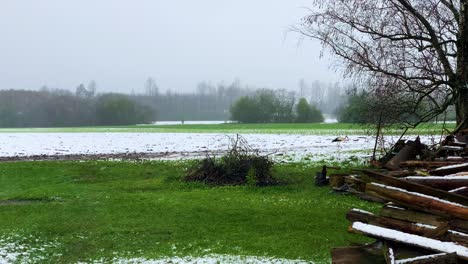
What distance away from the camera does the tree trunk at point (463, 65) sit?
14523 mm

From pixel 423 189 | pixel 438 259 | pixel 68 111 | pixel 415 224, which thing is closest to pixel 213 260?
pixel 415 224

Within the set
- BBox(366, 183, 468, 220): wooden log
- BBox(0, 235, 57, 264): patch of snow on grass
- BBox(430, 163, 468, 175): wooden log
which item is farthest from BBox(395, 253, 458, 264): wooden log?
BBox(0, 235, 57, 264): patch of snow on grass

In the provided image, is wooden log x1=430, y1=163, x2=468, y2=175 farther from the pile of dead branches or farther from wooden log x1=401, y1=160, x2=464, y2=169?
the pile of dead branches

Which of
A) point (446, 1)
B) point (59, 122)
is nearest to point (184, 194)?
point (446, 1)

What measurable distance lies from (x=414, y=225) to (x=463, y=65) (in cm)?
1122

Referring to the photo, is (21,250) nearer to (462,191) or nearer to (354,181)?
(462,191)

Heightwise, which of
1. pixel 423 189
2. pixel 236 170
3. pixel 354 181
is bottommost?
pixel 236 170

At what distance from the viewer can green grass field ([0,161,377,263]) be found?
7.65 meters

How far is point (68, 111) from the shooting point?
106938 mm

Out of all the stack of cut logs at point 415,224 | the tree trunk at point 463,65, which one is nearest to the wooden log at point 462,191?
the stack of cut logs at point 415,224

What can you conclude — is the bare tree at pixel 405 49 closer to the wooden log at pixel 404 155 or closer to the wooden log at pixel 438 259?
the wooden log at pixel 404 155

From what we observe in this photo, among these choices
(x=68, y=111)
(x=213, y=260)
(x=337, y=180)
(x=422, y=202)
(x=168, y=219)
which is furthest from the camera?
(x=68, y=111)

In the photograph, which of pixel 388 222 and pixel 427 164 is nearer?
pixel 388 222

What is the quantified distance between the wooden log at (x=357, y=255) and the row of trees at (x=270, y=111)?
95.8 metres
